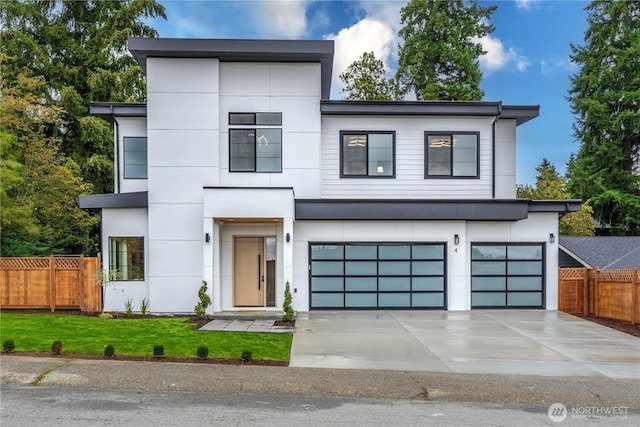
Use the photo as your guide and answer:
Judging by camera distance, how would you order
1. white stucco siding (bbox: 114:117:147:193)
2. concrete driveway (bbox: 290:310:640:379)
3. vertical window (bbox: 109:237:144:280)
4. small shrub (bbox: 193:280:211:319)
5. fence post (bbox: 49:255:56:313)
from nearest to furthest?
concrete driveway (bbox: 290:310:640:379) → small shrub (bbox: 193:280:211:319) → fence post (bbox: 49:255:56:313) → vertical window (bbox: 109:237:144:280) → white stucco siding (bbox: 114:117:147:193)

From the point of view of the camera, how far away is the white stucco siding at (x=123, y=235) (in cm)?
1442

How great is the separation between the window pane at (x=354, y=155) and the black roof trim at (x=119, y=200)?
6615 millimetres

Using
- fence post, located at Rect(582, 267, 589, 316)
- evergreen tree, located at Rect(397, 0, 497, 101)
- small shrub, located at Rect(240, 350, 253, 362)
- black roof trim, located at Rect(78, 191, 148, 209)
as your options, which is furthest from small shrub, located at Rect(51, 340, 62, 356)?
evergreen tree, located at Rect(397, 0, 497, 101)

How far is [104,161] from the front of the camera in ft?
79.9

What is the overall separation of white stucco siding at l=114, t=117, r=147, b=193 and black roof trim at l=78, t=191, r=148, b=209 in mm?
1044

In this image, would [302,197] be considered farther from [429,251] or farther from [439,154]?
[439,154]

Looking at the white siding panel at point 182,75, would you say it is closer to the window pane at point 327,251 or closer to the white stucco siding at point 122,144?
the white stucco siding at point 122,144

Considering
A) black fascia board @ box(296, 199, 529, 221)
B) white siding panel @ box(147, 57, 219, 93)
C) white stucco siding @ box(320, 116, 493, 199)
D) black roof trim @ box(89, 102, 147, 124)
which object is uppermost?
white siding panel @ box(147, 57, 219, 93)

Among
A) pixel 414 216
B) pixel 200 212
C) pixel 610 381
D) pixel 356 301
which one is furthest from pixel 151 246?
pixel 610 381

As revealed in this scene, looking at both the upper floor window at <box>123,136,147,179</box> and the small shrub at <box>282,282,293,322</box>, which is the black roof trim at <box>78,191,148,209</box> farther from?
the small shrub at <box>282,282,293,322</box>

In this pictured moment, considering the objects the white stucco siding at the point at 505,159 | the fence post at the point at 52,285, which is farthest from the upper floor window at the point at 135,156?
the white stucco siding at the point at 505,159

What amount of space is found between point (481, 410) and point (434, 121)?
448 inches

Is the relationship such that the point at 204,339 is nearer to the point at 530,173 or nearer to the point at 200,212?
the point at 200,212

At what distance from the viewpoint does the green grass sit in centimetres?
902
